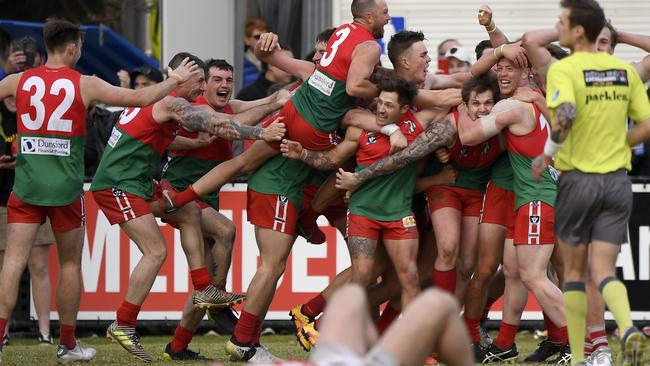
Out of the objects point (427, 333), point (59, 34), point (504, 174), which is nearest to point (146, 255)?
point (59, 34)

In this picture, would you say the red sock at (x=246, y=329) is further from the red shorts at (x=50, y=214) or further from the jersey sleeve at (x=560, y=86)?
the jersey sleeve at (x=560, y=86)

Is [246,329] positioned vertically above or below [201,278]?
below

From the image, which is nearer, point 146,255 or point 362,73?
point 362,73

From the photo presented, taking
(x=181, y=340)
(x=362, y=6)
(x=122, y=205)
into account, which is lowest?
(x=181, y=340)

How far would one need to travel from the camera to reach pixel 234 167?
35.3ft

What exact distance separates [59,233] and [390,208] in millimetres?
2616

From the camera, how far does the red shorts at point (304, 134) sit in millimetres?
10320

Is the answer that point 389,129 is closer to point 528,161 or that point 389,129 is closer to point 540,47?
point 528,161

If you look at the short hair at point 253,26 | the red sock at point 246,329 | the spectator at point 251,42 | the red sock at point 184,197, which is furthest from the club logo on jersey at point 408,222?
the short hair at point 253,26

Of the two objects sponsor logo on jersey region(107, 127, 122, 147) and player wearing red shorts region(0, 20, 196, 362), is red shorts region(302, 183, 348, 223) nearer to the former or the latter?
player wearing red shorts region(0, 20, 196, 362)

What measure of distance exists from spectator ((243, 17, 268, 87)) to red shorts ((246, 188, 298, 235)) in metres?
5.05

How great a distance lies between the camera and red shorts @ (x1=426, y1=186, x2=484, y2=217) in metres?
10.4

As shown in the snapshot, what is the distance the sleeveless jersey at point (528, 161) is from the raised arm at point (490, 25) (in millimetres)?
711

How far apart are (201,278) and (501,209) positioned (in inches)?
97.6
